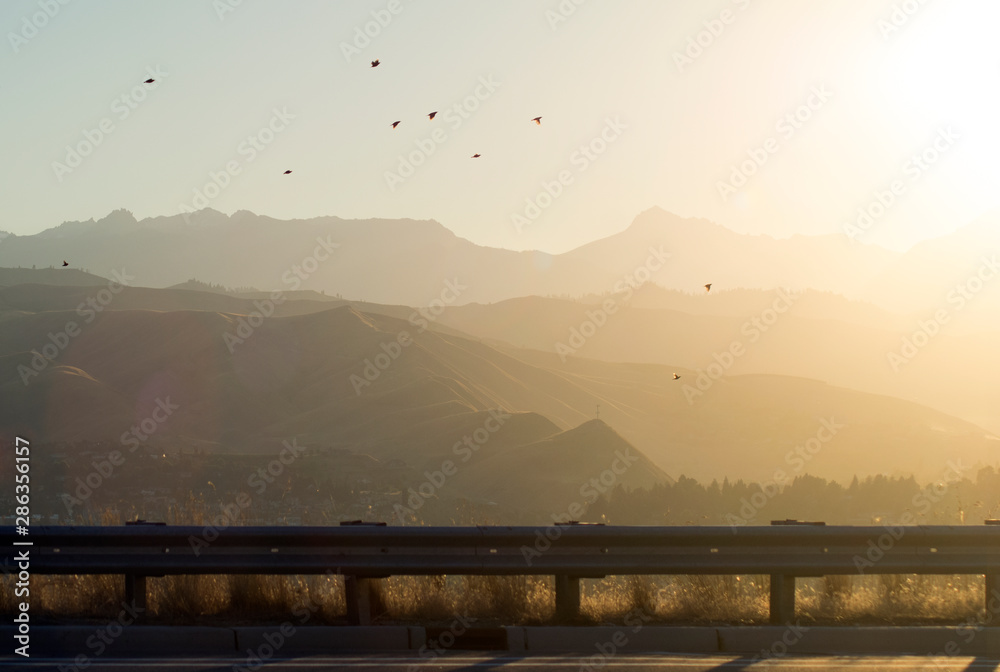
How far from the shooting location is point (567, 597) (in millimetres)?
7793

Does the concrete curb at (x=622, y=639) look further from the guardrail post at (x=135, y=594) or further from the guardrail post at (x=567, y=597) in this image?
the guardrail post at (x=135, y=594)

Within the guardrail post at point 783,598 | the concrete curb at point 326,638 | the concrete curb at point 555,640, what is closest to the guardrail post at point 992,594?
the concrete curb at point 555,640

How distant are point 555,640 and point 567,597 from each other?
55 cm

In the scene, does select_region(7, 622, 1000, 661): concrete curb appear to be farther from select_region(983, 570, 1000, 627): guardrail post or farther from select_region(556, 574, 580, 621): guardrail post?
select_region(983, 570, 1000, 627): guardrail post

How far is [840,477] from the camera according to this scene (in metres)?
69.8

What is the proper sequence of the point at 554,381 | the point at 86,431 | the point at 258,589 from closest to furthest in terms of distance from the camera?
the point at 258,589
the point at 86,431
the point at 554,381

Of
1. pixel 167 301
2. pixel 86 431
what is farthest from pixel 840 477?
pixel 167 301

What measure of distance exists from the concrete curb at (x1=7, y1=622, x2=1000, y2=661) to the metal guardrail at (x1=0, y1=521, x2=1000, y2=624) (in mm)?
401

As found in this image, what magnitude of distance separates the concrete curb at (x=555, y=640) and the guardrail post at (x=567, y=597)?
33 centimetres

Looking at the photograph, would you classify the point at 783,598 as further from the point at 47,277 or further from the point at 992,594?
the point at 47,277

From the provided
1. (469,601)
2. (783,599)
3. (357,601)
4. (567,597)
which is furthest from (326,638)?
(783,599)

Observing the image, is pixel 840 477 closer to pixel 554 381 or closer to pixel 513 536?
pixel 554 381

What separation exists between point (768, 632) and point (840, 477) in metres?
67.1

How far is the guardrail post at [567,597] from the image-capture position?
25.5 ft
